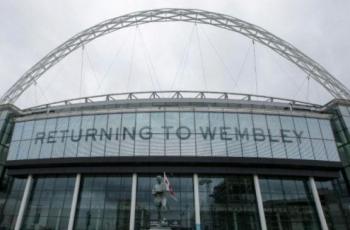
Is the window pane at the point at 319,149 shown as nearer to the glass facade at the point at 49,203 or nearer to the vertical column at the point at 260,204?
A: the vertical column at the point at 260,204

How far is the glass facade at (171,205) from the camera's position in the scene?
32656 millimetres

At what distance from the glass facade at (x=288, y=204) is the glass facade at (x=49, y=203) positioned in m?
25.6

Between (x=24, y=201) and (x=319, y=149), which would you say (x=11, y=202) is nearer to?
(x=24, y=201)

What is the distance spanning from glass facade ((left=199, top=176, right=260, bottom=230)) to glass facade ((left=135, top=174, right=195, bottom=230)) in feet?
5.12

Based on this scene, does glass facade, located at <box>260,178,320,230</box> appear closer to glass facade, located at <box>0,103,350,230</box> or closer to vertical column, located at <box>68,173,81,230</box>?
glass facade, located at <box>0,103,350,230</box>

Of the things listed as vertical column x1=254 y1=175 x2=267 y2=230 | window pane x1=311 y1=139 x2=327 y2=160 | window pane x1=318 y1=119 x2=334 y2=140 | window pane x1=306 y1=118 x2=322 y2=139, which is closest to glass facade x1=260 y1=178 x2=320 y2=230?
vertical column x1=254 y1=175 x2=267 y2=230

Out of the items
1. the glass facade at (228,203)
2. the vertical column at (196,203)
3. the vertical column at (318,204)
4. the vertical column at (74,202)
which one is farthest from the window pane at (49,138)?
the vertical column at (318,204)

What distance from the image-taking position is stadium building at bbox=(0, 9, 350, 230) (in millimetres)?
33562

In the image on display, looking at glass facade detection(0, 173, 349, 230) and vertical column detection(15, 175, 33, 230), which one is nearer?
Result: glass facade detection(0, 173, 349, 230)

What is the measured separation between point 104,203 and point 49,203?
7.89 metres

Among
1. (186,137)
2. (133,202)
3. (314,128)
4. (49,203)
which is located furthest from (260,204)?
(49,203)

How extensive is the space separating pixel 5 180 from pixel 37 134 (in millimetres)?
8765

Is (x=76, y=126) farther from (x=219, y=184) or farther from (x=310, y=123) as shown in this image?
(x=310, y=123)

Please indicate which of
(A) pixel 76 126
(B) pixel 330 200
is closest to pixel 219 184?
(B) pixel 330 200
